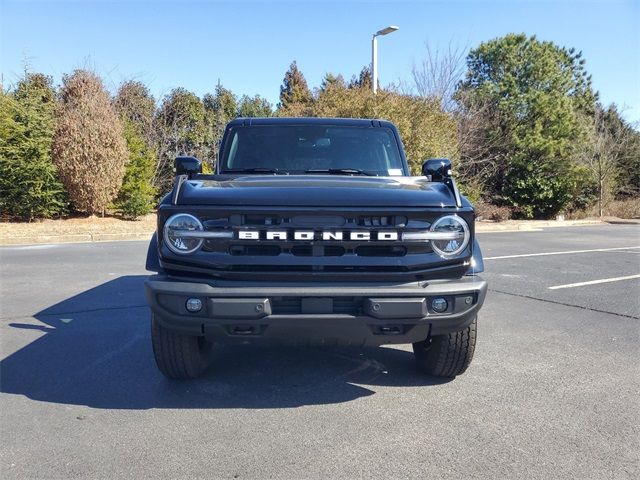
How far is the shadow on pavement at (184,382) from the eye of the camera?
3559 millimetres

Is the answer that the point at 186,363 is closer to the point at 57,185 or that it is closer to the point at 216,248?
the point at 216,248

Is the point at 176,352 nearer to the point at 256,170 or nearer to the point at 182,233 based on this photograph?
the point at 182,233

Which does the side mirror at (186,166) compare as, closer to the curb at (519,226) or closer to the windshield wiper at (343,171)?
the windshield wiper at (343,171)

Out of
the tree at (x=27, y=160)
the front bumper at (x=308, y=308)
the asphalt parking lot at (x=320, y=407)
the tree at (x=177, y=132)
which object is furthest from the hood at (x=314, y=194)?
the tree at (x=177, y=132)

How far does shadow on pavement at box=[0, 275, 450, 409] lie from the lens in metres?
3.56

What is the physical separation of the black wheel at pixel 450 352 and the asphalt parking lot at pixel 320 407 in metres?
0.11

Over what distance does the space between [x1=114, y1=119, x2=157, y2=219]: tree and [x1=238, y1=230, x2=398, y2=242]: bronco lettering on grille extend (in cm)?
1486

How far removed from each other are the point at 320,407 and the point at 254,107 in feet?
88.4

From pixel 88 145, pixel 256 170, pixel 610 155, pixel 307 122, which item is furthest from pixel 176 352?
pixel 610 155

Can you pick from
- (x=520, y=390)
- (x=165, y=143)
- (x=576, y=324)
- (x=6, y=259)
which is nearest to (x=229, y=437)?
(x=520, y=390)

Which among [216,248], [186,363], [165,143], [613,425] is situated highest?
[165,143]

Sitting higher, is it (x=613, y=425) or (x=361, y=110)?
(x=361, y=110)

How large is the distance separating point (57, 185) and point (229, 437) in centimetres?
1497

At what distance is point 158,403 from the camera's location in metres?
3.46
